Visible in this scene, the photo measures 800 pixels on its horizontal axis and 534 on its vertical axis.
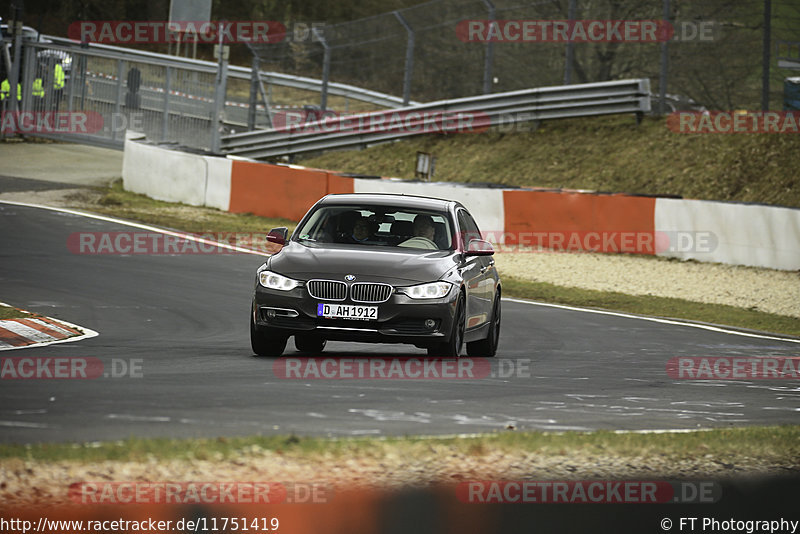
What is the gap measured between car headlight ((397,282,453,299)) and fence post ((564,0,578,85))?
18567 mm

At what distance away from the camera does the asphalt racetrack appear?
24.1 feet

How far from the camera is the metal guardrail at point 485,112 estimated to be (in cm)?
2850

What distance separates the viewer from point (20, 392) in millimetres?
7965

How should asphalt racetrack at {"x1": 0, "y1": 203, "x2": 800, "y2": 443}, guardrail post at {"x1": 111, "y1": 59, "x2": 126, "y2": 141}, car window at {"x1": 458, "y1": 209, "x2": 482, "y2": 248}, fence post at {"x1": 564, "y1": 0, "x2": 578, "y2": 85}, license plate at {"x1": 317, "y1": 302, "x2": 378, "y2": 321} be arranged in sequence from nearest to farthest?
asphalt racetrack at {"x1": 0, "y1": 203, "x2": 800, "y2": 443}, license plate at {"x1": 317, "y1": 302, "x2": 378, "y2": 321}, car window at {"x1": 458, "y1": 209, "x2": 482, "y2": 248}, fence post at {"x1": 564, "y1": 0, "x2": 578, "y2": 85}, guardrail post at {"x1": 111, "y1": 59, "x2": 126, "y2": 141}

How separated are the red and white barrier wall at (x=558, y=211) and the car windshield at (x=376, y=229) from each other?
33.8ft

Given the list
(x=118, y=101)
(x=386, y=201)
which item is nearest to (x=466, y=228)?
(x=386, y=201)

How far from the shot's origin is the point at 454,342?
10391 mm

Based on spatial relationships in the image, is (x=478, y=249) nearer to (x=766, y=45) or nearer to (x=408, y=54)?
(x=766, y=45)

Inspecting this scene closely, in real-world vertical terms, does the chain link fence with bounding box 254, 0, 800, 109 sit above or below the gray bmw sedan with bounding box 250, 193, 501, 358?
above

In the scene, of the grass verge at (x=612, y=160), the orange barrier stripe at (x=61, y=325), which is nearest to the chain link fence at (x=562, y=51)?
the grass verge at (x=612, y=160)

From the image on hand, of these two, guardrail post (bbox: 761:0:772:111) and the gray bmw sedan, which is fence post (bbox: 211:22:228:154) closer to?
guardrail post (bbox: 761:0:772:111)

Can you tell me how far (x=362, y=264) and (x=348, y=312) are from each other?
0.46m

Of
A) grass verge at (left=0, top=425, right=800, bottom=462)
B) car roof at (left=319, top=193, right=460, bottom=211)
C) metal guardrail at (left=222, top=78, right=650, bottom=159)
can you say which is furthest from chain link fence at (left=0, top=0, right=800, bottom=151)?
grass verge at (left=0, top=425, right=800, bottom=462)

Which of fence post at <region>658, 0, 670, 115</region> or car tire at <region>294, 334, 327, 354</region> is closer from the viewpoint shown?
car tire at <region>294, 334, 327, 354</region>
